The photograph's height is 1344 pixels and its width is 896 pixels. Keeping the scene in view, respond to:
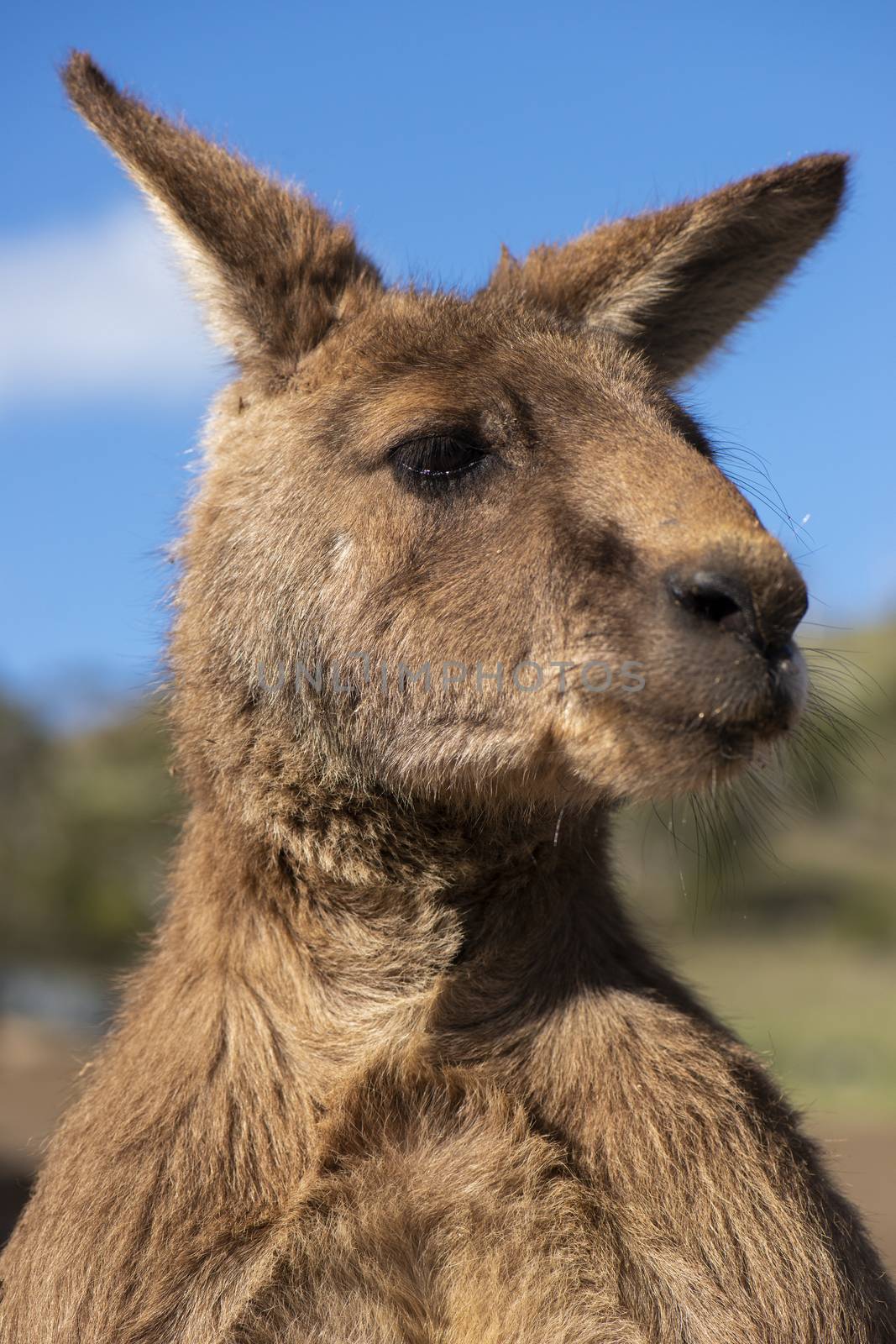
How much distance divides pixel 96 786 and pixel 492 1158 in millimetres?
25620

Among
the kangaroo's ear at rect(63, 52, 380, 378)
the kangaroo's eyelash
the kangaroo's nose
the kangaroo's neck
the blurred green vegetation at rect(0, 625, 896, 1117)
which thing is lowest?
the blurred green vegetation at rect(0, 625, 896, 1117)

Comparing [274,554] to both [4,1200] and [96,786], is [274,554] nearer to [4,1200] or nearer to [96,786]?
[4,1200]

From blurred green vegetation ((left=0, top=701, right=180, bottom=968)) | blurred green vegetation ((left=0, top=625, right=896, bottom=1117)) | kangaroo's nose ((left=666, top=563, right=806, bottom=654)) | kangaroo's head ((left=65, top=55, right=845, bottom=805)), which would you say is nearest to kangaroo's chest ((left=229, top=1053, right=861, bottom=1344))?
kangaroo's head ((left=65, top=55, right=845, bottom=805))

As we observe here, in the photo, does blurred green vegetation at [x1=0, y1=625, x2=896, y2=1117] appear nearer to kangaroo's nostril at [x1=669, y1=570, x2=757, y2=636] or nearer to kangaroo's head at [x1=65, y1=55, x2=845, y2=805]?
kangaroo's head at [x1=65, y1=55, x2=845, y2=805]

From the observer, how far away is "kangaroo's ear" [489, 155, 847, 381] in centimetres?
436

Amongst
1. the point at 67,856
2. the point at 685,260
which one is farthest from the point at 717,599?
the point at 67,856

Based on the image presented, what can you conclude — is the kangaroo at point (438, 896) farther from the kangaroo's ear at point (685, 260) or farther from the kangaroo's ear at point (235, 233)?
the kangaroo's ear at point (685, 260)

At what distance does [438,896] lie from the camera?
11.6ft

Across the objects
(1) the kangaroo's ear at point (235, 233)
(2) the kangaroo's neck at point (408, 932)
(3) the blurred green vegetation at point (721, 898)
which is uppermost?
(1) the kangaroo's ear at point (235, 233)

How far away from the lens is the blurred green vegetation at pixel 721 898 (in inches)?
655

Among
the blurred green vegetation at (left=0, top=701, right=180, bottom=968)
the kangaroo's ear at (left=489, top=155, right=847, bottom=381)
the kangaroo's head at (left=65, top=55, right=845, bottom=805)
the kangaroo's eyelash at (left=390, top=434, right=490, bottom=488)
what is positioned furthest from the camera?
the blurred green vegetation at (left=0, top=701, right=180, bottom=968)

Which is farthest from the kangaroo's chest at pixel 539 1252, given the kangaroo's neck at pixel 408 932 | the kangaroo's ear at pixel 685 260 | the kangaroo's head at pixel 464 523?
the kangaroo's ear at pixel 685 260

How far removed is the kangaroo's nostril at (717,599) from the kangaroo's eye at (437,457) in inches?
29.3

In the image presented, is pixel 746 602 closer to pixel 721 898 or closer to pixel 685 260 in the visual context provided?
pixel 685 260
